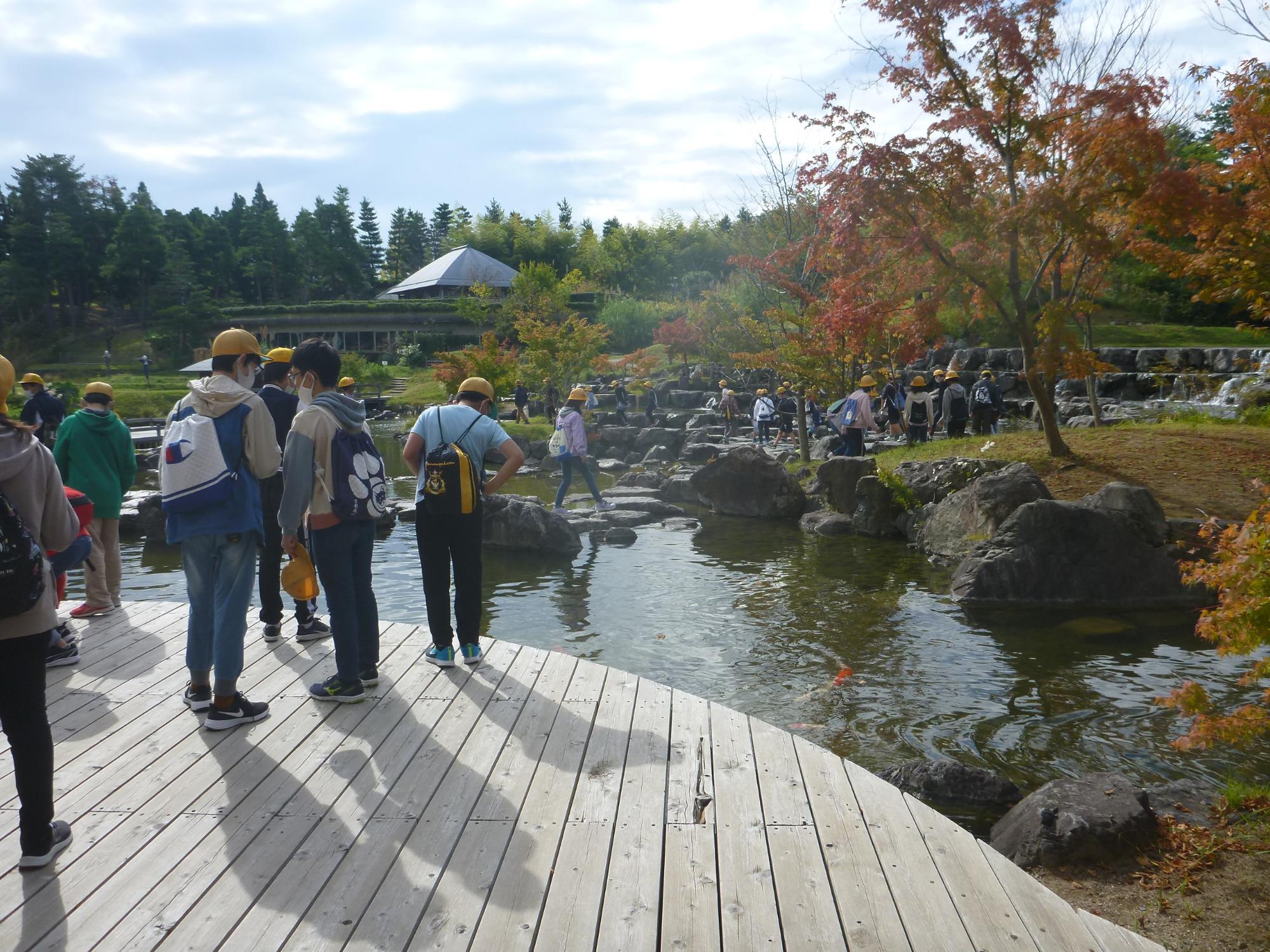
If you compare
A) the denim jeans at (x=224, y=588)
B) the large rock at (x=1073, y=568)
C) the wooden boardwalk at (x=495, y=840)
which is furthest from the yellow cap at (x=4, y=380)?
the large rock at (x=1073, y=568)

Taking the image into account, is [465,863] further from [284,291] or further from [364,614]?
[284,291]

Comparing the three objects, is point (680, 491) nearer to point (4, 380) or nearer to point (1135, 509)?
point (1135, 509)

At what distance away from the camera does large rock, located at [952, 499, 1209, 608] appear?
29.9 feet

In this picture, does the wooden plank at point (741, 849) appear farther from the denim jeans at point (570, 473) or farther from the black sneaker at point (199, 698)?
the denim jeans at point (570, 473)

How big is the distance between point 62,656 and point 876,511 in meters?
10.5

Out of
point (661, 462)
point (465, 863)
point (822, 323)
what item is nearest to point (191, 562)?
point (465, 863)

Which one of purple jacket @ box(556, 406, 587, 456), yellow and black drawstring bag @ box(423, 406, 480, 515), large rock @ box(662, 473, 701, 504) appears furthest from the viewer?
large rock @ box(662, 473, 701, 504)

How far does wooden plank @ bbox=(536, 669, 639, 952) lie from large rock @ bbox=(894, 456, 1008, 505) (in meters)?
9.98

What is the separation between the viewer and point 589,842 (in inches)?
121

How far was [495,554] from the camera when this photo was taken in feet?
39.8

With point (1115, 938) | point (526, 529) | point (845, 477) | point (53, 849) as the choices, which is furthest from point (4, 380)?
point (845, 477)

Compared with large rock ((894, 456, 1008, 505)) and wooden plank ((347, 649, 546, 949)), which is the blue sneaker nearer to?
wooden plank ((347, 649, 546, 949))

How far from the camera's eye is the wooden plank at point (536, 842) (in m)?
2.57

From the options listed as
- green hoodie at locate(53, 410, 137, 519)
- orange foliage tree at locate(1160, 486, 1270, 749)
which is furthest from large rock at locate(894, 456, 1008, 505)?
green hoodie at locate(53, 410, 137, 519)
